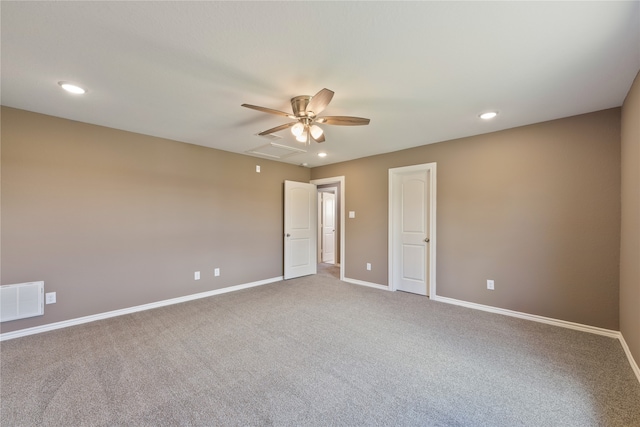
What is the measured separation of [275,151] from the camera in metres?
4.46

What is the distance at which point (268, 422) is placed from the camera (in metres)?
1.61

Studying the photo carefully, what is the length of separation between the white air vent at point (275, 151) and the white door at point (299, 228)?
0.68m

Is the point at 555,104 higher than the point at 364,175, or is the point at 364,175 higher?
the point at 555,104

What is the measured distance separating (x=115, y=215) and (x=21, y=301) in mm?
1197

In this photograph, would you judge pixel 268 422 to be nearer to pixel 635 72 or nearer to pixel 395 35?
pixel 395 35

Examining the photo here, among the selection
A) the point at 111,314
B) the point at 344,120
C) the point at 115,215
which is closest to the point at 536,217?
the point at 344,120

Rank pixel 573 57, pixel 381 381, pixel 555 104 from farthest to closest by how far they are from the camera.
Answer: pixel 555 104
pixel 381 381
pixel 573 57

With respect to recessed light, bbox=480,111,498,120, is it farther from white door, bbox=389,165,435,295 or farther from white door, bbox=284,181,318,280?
white door, bbox=284,181,318,280

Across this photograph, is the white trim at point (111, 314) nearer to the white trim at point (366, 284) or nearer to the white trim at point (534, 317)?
the white trim at point (366, 284)

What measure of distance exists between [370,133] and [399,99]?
1.00 m

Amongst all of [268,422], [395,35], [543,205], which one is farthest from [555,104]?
[268,422]

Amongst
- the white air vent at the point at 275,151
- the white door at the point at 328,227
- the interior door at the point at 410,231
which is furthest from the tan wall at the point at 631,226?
the white door at the point at 328,227

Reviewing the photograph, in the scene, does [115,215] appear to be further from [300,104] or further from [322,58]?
[322,58]

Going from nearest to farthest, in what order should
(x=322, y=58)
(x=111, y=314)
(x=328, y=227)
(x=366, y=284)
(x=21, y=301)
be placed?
1. (x=322, y=58)
2. (x=21, y=301)
3. (x=111, y=314)
4. (x=366, y=284)
5. (x=328, y=227)
